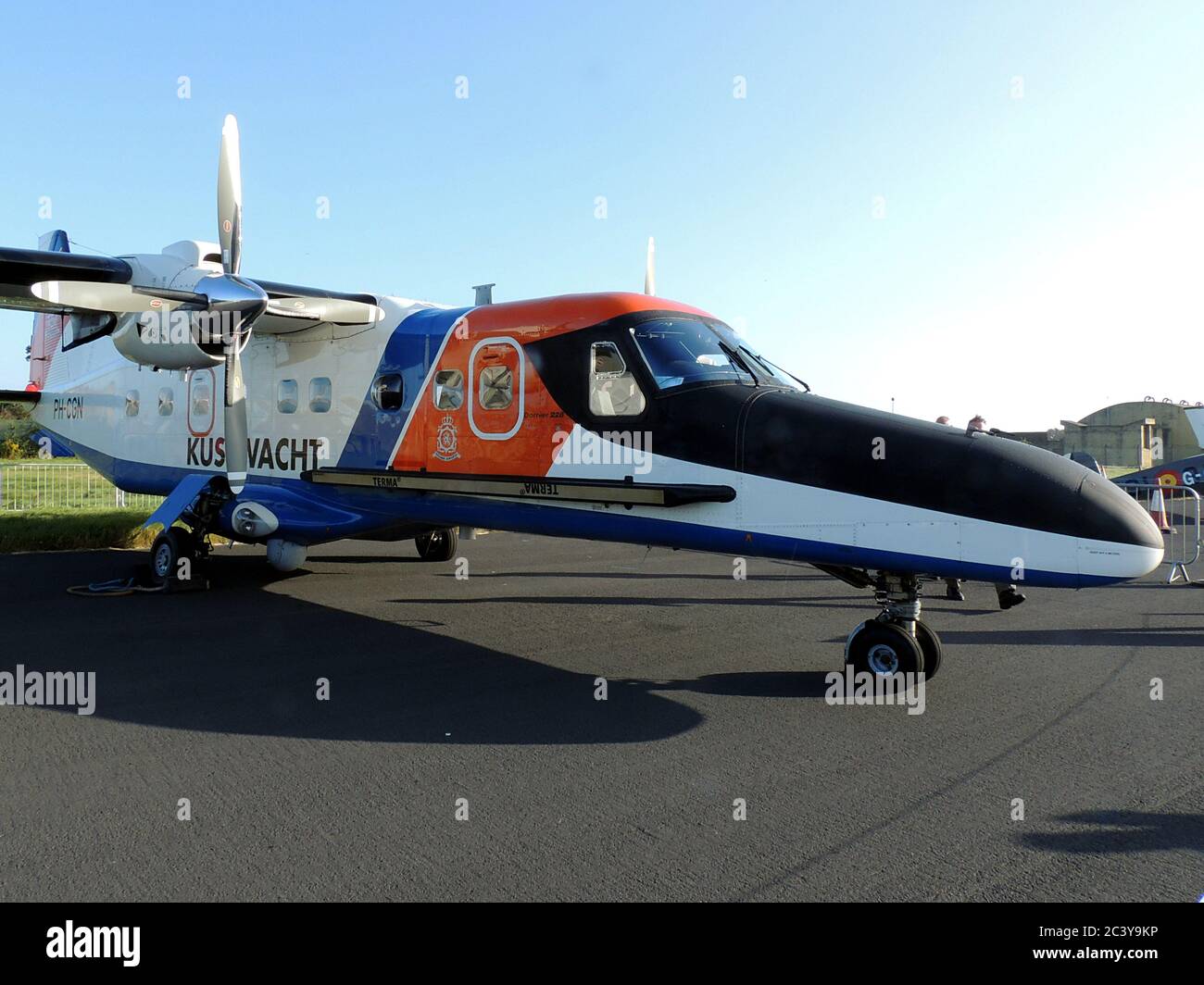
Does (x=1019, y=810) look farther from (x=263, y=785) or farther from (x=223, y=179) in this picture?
(x=223, y=179)

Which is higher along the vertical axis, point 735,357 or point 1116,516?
point 735,357

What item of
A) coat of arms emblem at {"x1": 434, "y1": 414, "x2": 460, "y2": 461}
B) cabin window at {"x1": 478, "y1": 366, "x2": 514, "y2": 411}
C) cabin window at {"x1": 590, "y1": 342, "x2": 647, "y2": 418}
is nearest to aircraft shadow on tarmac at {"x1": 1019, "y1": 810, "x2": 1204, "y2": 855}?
cabin window at {"x1": 590, "y1": 342, "x2": 647, "y2": 418}

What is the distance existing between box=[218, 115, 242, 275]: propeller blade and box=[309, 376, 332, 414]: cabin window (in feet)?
4.31

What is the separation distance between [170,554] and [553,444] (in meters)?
5.67

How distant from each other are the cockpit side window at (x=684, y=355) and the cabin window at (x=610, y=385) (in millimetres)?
194

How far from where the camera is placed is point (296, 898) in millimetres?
3113

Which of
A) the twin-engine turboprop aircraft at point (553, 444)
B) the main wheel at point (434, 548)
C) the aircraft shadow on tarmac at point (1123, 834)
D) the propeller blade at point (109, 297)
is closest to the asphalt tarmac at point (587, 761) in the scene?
the aircraft shadow on tarmac at point (1123, 834)

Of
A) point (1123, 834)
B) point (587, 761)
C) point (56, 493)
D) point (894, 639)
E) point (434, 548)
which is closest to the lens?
point (1123, 834)

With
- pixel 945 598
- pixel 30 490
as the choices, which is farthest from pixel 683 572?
pixel 30 490

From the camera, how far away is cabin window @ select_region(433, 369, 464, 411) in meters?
7.70

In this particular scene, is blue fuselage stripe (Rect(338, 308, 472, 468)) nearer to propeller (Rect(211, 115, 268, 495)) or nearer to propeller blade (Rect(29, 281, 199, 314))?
propeller (Rect(211, 115, 268, 495))

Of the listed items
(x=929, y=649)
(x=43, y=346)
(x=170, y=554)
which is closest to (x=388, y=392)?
(x=170, y=554)

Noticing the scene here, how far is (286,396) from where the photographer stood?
30.8 ft

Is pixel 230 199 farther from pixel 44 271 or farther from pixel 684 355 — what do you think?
pixel 684 355
